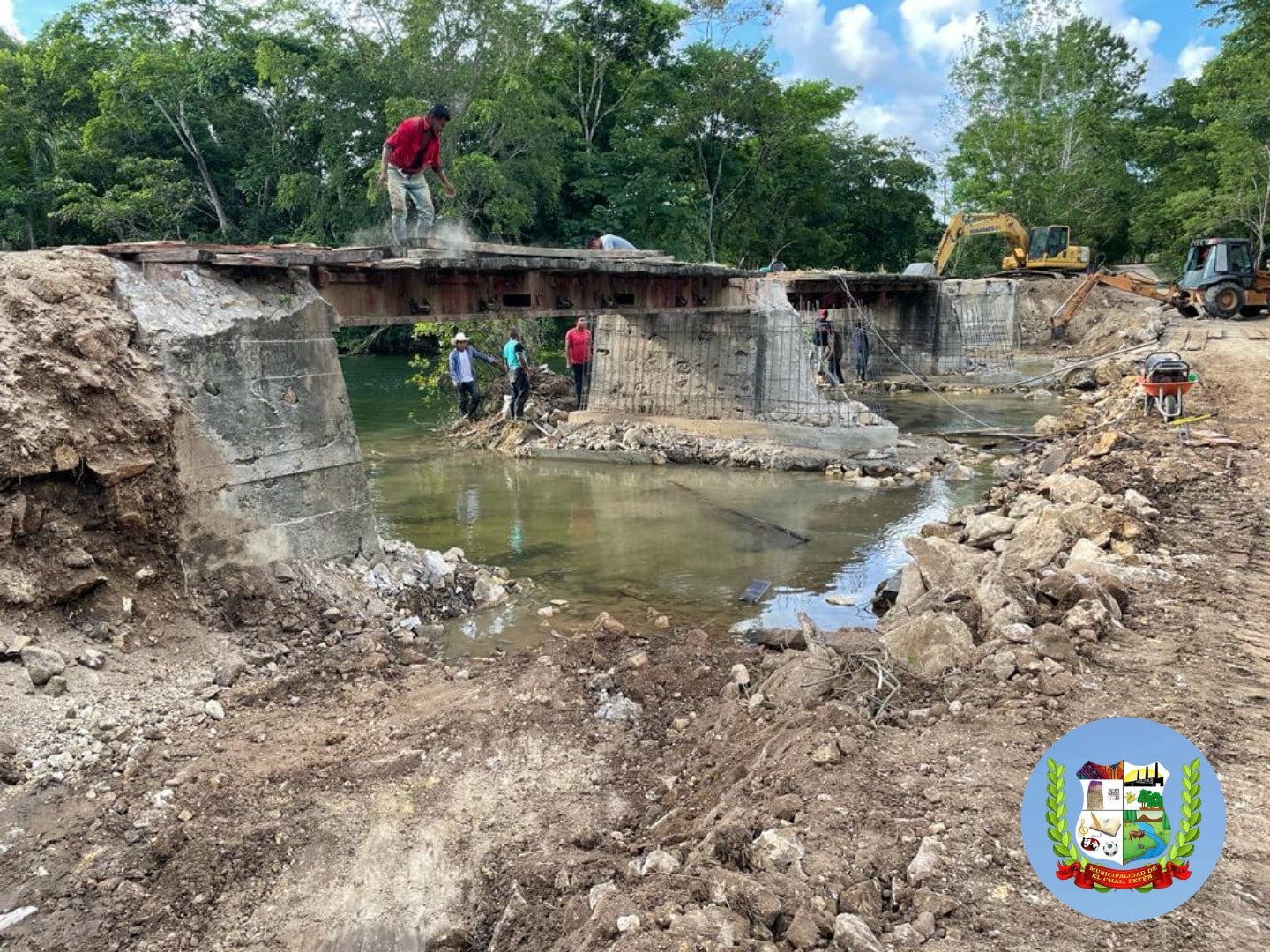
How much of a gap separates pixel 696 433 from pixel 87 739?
1209 centimetres

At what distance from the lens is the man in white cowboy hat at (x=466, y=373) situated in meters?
16.5

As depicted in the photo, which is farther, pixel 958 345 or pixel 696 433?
pixel 958 345

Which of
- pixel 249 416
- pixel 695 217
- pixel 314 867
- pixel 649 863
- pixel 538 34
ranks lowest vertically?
pixel 314 867

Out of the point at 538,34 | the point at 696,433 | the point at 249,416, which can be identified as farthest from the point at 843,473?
the point at 538,34

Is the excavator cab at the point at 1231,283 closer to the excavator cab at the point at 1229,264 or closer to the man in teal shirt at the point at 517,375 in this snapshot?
the excavator cab at the point at 1229,264

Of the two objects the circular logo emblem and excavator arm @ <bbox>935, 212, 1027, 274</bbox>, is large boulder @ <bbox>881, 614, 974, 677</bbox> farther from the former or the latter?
excavator arm @ <bbox>935, 212, 1027, 274</bbox>

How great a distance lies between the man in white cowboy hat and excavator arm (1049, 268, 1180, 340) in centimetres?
2048

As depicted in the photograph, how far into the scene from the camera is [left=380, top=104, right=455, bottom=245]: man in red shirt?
28.3ft

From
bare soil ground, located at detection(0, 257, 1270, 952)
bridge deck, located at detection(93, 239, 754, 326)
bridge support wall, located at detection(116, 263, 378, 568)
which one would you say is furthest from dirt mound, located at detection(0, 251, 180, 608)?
bridge deck, located at detection(93, 239, 754, 326)

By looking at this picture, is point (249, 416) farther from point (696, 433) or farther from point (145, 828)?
point (696, 433)

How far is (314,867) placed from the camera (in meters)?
4.15

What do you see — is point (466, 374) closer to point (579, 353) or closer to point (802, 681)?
point (579, 353)

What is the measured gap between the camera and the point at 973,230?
95.8 ft

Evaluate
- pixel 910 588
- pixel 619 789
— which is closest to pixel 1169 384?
pixel 910 588
